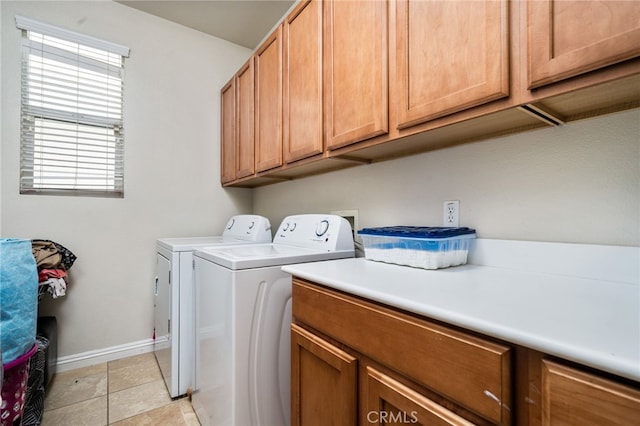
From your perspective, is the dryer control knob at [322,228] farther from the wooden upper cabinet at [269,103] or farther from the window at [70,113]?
the window at [70,113]

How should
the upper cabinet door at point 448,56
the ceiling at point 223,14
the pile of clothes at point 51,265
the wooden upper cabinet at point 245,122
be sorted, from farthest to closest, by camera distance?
the ceiling at point 223,14, the wooden upper cabinet at point 245,122, the pile of clothes at point 51,265, the upper cabinet door at point 448,56

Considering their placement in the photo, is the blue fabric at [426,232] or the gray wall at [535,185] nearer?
the gray wall at [535,185]

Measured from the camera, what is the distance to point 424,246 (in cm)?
106

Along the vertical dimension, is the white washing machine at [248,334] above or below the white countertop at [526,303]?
below

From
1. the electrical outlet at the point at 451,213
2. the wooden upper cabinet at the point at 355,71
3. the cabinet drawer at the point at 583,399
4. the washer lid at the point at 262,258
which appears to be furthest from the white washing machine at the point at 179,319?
the cabinet drawer at the point at 583,399

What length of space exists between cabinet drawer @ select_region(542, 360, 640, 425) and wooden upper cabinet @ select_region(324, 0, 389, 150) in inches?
35.3

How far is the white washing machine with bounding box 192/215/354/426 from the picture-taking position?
1229 millimetres

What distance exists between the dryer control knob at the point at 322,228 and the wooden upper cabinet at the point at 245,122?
0.76m

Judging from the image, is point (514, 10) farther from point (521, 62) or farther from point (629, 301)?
point (629, 301)

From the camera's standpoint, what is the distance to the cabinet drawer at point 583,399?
0.41 metres

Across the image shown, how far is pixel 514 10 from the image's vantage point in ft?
2.54

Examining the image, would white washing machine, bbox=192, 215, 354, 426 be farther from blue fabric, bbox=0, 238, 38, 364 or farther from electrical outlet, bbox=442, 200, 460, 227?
blue fabric, bbox=0, 238, 38, 364

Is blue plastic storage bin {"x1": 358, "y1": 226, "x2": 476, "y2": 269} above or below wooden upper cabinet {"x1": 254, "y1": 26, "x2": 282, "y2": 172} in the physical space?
below

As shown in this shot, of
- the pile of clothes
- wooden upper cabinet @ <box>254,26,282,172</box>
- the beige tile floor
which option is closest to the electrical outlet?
wooden upper cabinet @ <box>254,26,282,172</box>
